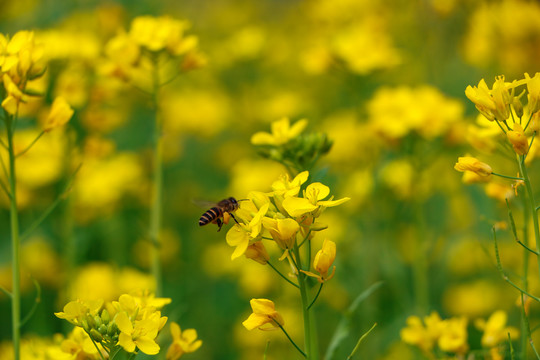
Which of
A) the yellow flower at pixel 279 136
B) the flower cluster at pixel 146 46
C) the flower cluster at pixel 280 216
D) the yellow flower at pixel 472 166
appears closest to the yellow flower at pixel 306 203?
the flower cluster at pixel 280 216

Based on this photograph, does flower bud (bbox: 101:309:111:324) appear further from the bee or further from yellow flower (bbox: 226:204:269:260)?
the bee

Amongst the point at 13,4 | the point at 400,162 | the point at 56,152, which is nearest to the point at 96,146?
the point at 56,152

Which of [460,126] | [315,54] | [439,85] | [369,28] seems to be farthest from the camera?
[439,85]

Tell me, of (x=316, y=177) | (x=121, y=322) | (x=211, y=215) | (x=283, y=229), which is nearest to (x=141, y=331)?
(x=121, y=322)

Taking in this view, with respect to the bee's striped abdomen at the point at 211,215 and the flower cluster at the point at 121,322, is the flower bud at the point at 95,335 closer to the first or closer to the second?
the flower cluster at the point at 121,322

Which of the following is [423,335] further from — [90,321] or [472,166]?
[90,321]

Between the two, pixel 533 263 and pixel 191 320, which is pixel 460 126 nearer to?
pixel 533 263
